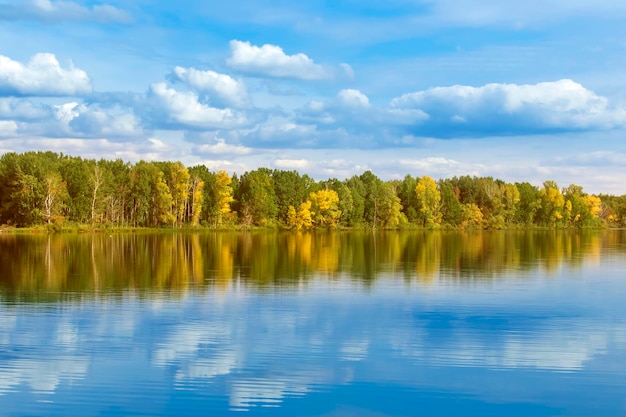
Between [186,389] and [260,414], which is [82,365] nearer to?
[186,389]

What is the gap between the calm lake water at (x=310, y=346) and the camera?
1374 cm

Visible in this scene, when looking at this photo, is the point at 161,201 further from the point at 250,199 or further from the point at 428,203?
the point at 428,203

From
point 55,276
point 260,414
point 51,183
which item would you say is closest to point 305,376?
point 260,414

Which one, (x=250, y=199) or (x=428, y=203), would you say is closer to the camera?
(x=250, y=199)

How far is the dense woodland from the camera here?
3787 inches

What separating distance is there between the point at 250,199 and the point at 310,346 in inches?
3988

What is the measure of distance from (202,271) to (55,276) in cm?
772

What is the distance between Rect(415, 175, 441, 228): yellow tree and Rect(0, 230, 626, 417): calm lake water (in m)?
101

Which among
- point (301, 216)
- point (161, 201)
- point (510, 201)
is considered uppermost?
point (510, 201)

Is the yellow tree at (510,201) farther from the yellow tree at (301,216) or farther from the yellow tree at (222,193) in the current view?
the yellow tree at (222,193)

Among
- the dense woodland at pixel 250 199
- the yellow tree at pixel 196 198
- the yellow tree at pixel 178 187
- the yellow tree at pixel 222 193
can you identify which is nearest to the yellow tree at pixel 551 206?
the dense woodland at pixel 250 199

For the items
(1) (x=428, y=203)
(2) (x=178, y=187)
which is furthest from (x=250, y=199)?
(1) (x=428, y=203)

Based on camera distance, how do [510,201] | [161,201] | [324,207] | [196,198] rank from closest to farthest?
[161,201], [196,198], [324,207], [510,201]

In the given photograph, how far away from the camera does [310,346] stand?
1834 centimetres
